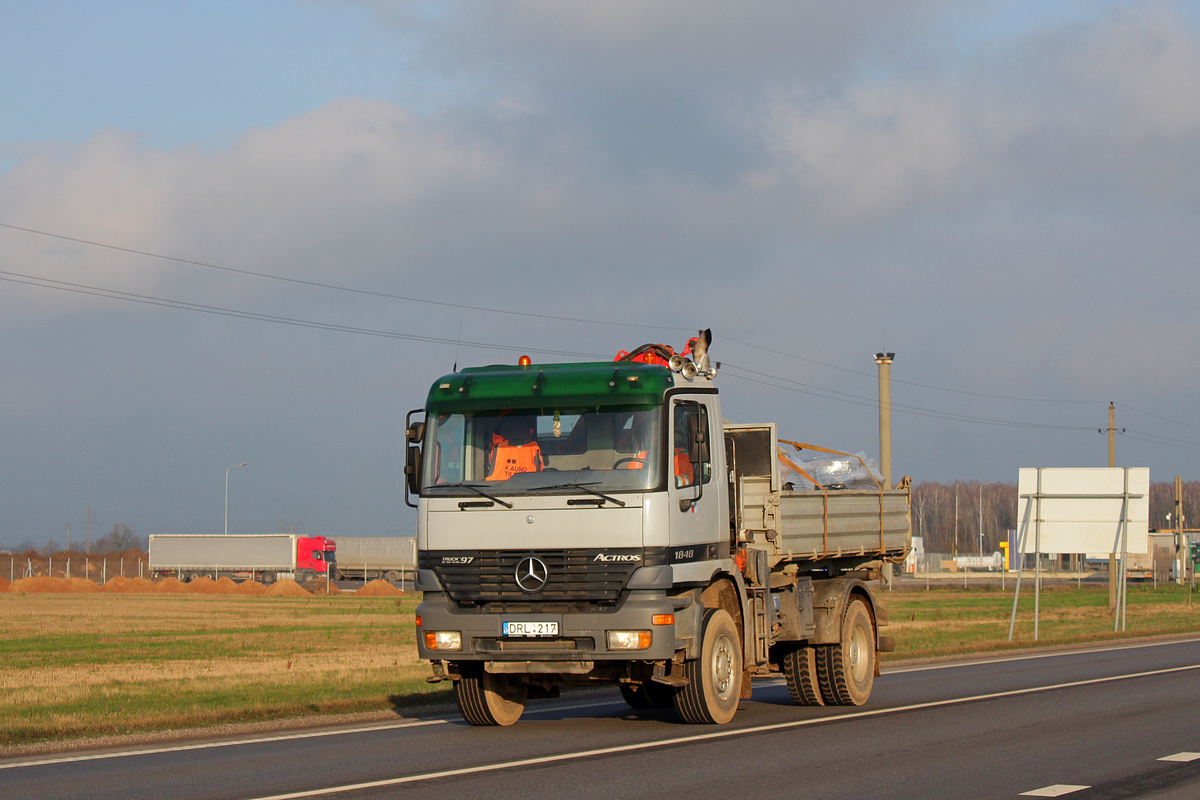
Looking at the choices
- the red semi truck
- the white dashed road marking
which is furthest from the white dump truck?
the red semi truck

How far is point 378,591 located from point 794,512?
65403mm

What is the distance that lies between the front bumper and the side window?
1.13 meters

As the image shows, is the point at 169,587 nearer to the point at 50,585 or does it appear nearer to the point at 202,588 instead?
the point at 202,588

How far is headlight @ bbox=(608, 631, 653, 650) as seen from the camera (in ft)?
36.5

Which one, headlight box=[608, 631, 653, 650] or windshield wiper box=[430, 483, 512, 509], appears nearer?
headlight box=[608, 631, 653, 650]

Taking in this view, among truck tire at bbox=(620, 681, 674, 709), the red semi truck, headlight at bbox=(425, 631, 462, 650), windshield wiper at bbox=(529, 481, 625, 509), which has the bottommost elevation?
the red semi truck

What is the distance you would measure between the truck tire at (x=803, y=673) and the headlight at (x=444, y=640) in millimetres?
4472

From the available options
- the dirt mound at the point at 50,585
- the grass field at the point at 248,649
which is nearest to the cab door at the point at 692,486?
Result: the grass field at the point at 248,649

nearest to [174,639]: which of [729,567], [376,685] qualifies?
[376,685]

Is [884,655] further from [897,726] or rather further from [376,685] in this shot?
[897,726]

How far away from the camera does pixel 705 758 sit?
10.2 meters

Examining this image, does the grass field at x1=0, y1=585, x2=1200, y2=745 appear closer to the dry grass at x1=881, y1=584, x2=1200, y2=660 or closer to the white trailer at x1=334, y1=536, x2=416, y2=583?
the dry grass at x1=881, y1=584, x2=1200, y2=660

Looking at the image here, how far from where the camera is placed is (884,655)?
23.4 m

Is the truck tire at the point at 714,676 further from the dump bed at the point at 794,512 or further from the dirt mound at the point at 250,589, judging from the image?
the dirt mound at the point at 250,589
